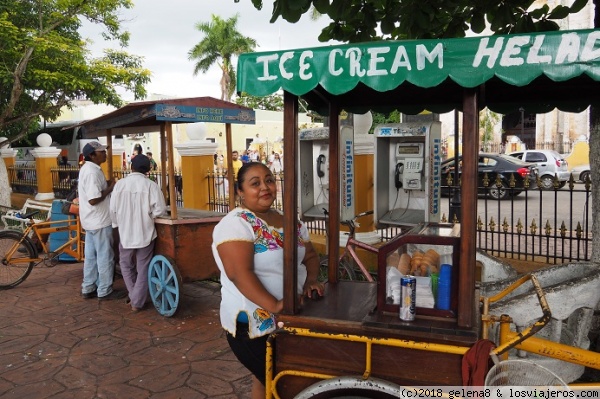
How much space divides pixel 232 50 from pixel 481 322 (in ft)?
112

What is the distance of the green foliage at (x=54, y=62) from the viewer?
11.3m

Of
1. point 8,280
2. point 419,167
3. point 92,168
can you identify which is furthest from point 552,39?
point 8,280

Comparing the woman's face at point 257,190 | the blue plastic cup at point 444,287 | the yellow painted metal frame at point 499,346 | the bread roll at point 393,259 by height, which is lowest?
the yellow painted metal frame at point 499,346

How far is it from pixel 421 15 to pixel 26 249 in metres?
5.56

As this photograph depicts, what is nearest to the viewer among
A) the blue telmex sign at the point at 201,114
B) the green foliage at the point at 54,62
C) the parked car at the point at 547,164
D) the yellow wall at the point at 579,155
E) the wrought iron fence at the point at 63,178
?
the blue telmex sign at the point at 201,114

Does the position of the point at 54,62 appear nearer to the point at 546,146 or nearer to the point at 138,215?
the point at 138,215

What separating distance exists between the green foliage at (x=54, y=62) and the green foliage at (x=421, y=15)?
9233mm

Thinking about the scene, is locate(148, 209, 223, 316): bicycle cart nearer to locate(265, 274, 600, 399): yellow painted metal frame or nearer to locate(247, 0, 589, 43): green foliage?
locate(247, 0, 589, 43): green foliage

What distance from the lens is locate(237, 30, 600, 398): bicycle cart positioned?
79.1 inches

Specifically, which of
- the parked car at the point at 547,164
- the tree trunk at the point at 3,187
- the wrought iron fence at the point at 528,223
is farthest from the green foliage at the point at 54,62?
the parked car at the point at 547,164

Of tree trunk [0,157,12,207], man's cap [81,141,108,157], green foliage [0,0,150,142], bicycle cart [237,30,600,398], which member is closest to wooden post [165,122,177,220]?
man's cap [81,141,108,157]

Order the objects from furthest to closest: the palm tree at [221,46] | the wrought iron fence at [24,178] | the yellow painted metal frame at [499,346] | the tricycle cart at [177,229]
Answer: the palm tree at [221,46] → the wrought iron fence at [24,178] → the tricycle cart at [177,229] → the yellow painted metal frame at [499,346]

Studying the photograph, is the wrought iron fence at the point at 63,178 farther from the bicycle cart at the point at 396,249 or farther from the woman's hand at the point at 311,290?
the bicycle cart at the point at 396,249

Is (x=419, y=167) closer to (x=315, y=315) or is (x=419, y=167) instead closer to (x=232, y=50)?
(x=315, y=315)
